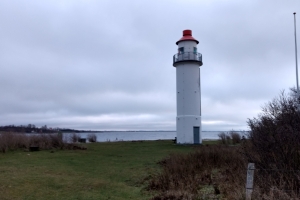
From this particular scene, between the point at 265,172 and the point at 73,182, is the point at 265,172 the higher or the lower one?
the higher one

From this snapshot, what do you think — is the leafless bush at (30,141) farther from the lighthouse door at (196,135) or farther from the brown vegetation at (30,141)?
the lighthouse door at (196,135)

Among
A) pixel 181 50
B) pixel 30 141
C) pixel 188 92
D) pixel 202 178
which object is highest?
pixel 181 50

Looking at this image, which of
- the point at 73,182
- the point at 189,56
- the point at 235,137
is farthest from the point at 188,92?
the point at 73,182

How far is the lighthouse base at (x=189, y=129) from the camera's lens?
90.6ft

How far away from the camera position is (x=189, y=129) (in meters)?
27.6

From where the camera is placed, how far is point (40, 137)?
23344 millimetres

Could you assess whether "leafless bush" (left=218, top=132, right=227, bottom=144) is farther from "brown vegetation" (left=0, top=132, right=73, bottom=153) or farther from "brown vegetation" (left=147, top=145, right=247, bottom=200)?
"brown vegetation" (left=147, top=145, right=247, bottom=200)

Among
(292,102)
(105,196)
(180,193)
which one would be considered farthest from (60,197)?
(292,102)

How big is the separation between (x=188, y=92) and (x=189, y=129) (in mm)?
3337

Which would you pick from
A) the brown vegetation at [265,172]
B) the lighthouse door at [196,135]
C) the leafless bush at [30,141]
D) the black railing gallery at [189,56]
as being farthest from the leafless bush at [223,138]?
the brown vegetation at [265,172]

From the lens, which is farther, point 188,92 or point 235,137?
point 188,92

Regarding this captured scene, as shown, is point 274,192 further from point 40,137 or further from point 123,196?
point 40,137

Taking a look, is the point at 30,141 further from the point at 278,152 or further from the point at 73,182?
the point at 278,152

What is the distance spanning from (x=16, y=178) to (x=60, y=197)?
10.4ft
